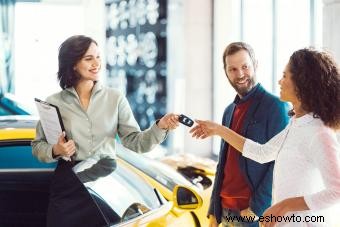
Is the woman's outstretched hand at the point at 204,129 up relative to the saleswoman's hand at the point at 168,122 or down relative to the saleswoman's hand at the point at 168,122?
down

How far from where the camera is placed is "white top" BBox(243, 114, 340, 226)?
156 centimetres

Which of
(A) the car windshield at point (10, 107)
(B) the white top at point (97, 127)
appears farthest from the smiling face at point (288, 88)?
(A) the car windshield at point (10, 107)

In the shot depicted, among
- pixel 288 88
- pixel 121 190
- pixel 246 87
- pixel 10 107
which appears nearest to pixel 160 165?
pixel 121 190

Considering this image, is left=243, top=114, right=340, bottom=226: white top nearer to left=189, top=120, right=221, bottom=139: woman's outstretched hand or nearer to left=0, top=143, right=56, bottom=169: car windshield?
left=189, top=120, right=221, bottom=139: woman's outstretched hand

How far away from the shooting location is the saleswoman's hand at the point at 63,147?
1.94 m

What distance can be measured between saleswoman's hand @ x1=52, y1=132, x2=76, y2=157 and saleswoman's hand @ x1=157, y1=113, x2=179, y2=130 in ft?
1.27

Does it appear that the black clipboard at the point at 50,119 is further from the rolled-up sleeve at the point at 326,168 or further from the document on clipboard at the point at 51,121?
the rolled-up sleeve at the point at 326,168

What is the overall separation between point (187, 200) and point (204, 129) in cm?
34

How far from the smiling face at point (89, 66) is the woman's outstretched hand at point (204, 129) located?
0.49 m

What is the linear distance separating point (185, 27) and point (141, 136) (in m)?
4.66

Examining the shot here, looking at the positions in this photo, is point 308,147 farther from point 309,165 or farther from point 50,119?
point 50,119

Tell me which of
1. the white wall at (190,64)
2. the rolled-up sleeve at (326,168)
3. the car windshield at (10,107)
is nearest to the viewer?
the rolled-up sleeve at (326,168)

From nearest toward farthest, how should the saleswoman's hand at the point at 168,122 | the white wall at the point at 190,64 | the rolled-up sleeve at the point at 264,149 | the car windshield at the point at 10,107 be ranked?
the rolled-up sleeve at the point at 264,149
the saleswoman's hand at the point at 168,122
the car windshield at the point at 10,107
the white wall at the point at 190,64

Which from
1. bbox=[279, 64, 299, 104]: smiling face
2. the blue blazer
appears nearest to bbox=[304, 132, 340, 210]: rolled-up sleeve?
bbox=[279, 64, 299, 104]: smiling face
